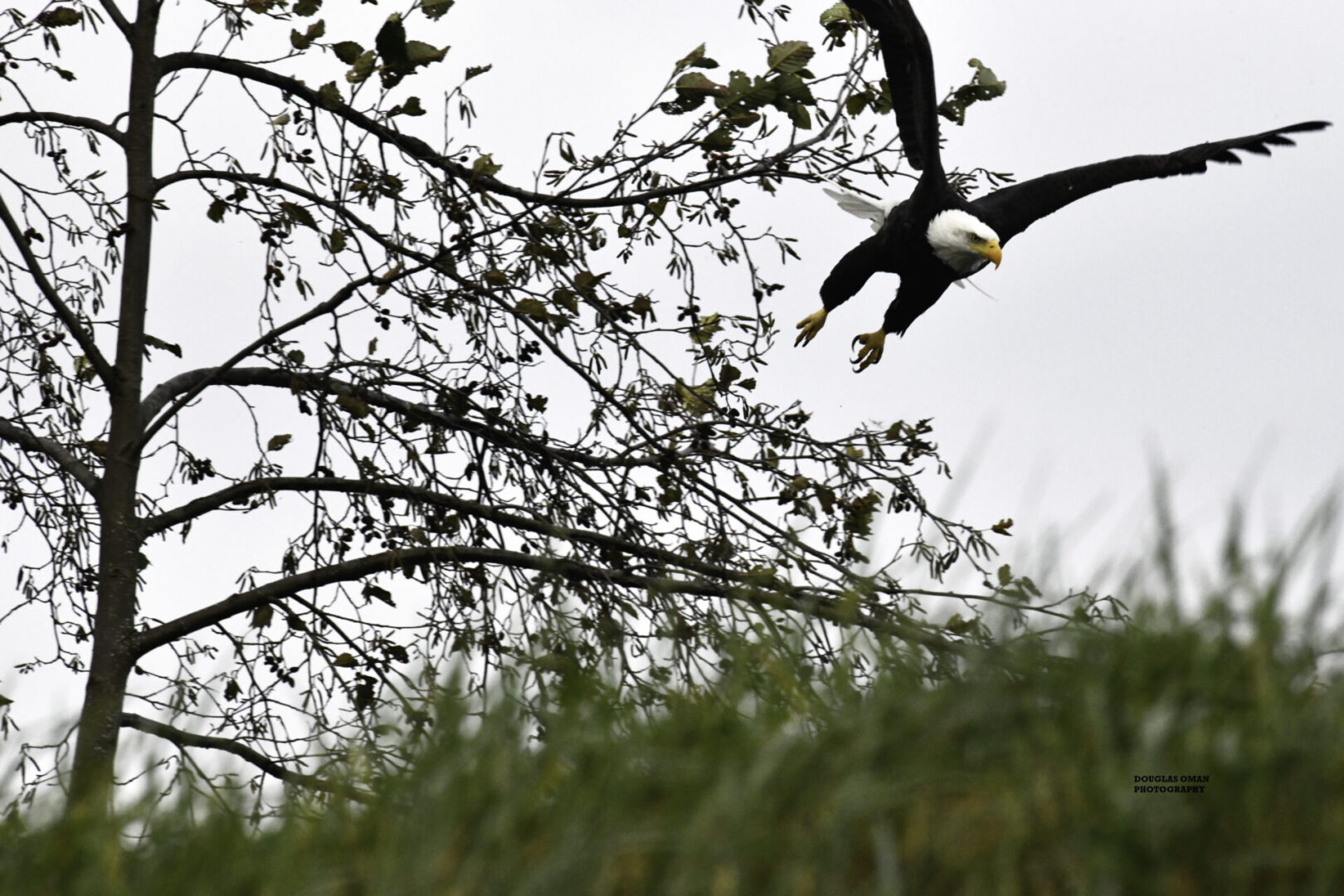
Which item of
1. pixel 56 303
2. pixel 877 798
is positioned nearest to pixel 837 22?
pixel 56 303

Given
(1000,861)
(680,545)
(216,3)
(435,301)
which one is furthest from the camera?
(216,3)

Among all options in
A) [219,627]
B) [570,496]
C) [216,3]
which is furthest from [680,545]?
[216,3]

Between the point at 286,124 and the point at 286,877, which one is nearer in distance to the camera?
the point at 286,877

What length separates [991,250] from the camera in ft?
28.5

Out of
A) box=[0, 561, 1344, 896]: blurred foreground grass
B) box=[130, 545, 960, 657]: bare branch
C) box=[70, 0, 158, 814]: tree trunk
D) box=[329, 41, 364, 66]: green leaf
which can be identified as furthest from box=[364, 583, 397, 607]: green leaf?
box=[0, 561, 1344, 896]: blurred foreground grass

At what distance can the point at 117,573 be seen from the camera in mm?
7285

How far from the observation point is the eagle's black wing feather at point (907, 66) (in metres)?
7.37

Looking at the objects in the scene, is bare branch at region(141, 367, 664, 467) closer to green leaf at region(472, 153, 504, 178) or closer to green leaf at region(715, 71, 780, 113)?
green leaf at region(472, 153, 504, 178)

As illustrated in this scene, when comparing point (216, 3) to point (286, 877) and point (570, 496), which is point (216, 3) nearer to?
point (570, 496)

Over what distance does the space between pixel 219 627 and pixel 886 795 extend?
5843mm

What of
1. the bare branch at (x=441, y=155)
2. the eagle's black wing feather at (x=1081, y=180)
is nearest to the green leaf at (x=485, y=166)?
the bare branch at (x=441, y=155)

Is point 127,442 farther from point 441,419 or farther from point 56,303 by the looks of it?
point 441,419

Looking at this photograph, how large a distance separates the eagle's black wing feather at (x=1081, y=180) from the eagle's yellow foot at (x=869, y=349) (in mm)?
1017

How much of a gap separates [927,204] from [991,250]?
19.0 inches
